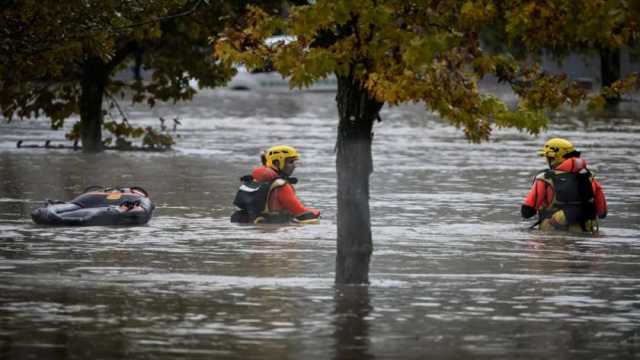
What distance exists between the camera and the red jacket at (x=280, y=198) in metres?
21.2

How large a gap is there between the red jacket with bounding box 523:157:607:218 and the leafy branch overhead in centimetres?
568

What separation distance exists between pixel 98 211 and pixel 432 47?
27.9 feet

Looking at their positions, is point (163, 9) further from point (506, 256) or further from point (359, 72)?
point (359, 72)

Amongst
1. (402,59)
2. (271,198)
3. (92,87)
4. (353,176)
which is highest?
(402,59)

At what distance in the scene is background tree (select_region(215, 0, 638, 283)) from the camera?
13.4 metres

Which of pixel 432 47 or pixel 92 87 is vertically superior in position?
pixel 432 47

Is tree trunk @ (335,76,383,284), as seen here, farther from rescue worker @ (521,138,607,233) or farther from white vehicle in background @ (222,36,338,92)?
white vehicle in background @ (222,36,338,92)

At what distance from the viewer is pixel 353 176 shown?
15.2 meters

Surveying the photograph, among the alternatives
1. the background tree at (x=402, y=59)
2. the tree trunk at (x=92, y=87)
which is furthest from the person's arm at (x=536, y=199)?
the tree trunk at (x=92, y=87)

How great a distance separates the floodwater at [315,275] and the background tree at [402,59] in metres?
1.28

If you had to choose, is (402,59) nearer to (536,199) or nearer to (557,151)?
(536,199)

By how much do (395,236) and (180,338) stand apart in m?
7.92

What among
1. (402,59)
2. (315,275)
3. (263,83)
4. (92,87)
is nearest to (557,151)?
(315,275)

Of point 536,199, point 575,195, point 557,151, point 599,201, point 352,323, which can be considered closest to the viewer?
point 352,323
